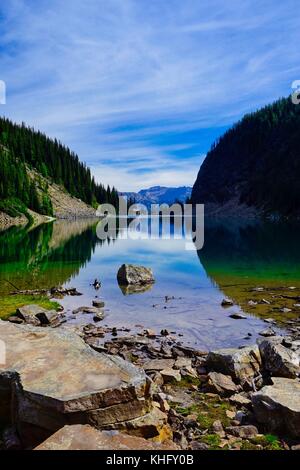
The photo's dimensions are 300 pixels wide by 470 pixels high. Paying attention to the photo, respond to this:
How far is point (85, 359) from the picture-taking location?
971 centimetres

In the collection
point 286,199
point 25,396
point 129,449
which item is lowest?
point 129,449

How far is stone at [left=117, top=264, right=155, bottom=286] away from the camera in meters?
32.9

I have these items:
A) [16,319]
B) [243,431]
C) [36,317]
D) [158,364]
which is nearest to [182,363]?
[158,364]

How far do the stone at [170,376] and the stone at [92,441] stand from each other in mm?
5815

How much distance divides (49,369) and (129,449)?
2.84 metres

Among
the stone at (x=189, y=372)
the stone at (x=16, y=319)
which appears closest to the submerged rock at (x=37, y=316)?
the stone at (x=16, y=319)

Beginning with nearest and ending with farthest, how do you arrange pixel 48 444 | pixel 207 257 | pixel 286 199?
pixel 48 444, pixel 207 257, pixel 286 199

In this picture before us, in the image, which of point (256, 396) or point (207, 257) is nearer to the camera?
point (256, 396)

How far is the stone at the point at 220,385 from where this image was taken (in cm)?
1229

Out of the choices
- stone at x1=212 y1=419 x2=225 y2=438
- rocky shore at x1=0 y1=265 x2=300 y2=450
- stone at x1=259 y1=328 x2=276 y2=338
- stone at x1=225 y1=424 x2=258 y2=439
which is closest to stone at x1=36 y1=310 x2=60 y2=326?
rocky shore at x1=0 y1=265 x2=300 y2=450

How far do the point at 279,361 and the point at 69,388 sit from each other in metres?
7.97
